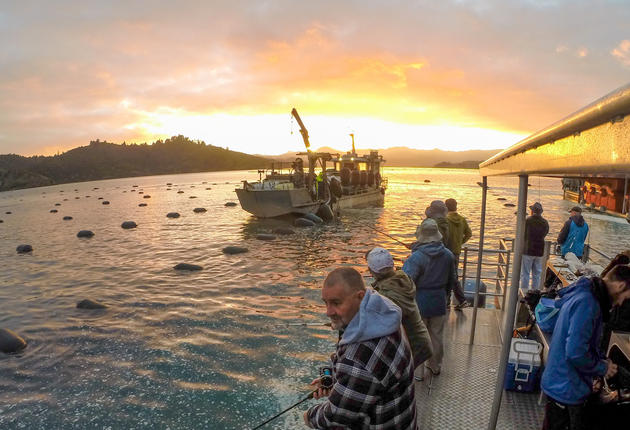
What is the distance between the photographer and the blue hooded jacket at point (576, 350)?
107 inches

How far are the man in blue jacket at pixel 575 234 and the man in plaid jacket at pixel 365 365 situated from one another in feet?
22.5

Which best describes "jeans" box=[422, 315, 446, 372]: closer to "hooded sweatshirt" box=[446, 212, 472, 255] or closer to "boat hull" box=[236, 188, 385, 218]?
"hooded sweatshirt" box=[446, 212, 472, 255]

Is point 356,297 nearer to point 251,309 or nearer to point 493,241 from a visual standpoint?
point 251,309

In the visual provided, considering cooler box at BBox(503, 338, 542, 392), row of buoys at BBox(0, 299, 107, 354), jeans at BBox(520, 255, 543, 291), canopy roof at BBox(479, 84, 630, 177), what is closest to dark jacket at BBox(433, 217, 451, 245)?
cooler box at BBox(503, 338, 542, 392)

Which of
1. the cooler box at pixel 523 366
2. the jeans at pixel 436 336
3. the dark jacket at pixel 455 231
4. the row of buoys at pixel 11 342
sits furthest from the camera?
the row of buoys at pixel 11 342

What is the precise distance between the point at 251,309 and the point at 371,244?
33.9 ft

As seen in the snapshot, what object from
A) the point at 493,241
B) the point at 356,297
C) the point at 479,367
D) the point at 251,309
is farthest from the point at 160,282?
the point at 493,241

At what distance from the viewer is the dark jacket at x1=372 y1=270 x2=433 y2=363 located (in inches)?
139

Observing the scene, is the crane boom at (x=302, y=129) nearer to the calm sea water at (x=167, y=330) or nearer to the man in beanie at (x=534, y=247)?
the calm sea water at (x=167, y=330)

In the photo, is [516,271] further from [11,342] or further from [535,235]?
[11,342]

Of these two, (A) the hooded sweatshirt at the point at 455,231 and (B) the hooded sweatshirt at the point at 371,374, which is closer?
(B) the hooded sweatshirt at the point at 371,374

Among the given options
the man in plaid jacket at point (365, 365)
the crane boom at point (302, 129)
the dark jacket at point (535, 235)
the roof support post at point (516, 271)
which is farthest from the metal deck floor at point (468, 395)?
the crane boom at point (302, 129)

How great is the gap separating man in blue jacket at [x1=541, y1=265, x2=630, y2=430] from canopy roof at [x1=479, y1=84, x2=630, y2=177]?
1.30 meters

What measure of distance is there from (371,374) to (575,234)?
24.2ft
